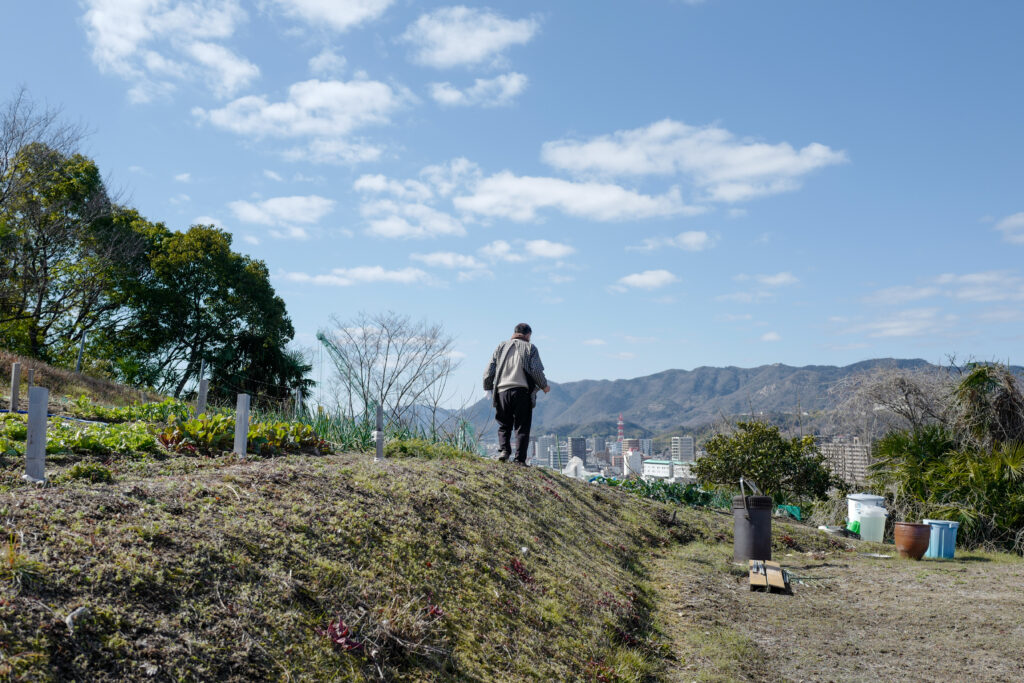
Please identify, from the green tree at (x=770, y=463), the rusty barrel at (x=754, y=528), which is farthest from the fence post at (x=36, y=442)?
the green tree at (x=770, y=463)

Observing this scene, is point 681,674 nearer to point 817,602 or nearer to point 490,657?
point 490,657

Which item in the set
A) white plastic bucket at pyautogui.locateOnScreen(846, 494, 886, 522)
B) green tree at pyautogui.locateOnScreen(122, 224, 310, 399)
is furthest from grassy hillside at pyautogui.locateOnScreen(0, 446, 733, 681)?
green tree at pyautogui.locateOnScreen(122, 224, 310, 399)

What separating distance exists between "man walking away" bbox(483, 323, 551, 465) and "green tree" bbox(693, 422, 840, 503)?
7.04 m

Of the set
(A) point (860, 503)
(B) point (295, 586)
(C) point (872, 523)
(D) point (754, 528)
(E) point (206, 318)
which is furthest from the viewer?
(E) point (206, 318)

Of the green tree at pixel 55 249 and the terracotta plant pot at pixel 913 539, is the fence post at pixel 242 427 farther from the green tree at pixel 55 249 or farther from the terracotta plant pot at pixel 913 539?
the green tree at pixel 55 249

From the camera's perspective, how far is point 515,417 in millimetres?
9500

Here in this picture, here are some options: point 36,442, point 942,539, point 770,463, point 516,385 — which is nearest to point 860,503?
point 942,539

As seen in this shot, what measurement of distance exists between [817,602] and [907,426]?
9043mm

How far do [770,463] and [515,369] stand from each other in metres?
7.79

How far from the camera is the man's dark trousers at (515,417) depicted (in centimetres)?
926

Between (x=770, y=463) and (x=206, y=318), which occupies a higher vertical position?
(x=206, y=318)

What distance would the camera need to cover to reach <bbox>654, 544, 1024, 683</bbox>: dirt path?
4871mm

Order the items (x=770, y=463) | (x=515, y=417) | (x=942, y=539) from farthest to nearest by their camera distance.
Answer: (x=770, y=463) < (x=942, y=539) < (x=515, y=417)

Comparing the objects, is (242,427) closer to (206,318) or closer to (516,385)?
(516,385)
